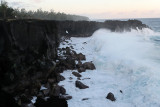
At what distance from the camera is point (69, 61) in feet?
62.7

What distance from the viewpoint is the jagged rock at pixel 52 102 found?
1109cm

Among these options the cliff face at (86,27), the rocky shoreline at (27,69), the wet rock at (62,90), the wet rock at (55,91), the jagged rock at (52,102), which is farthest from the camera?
the cliff face at (86,27)

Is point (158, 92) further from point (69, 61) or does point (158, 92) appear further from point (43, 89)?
point (69, 61)

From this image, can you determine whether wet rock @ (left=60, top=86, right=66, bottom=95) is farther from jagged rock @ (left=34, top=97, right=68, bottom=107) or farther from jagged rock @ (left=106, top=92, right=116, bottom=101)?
jagged rock @ (left=106, top=92, right=116, bottom=101)

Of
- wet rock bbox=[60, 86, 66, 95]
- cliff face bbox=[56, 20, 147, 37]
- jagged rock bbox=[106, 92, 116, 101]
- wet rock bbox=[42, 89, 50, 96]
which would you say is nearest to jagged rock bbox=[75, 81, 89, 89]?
wet rock bbox=[60, 86, 66, 95]

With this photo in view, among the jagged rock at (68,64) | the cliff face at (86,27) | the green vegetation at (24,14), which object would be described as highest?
the green vegetation at (24,14)

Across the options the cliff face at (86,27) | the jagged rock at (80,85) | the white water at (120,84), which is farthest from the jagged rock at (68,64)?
the cliff face at (86,27)

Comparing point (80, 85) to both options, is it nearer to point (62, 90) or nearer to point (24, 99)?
point (62, 90)

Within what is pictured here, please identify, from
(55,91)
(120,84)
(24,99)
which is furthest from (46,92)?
(120,84)

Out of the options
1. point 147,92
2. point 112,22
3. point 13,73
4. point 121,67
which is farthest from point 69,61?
point 112,22

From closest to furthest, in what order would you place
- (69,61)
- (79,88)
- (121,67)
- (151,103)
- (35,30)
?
(151,103), (79,88), (35,30), (121,67), (69,61)

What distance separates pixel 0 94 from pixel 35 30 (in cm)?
560

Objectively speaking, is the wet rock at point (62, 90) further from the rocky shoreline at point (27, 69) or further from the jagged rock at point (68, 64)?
the jagged rock at point (68, 64)

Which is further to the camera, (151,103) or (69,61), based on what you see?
(69,61)
